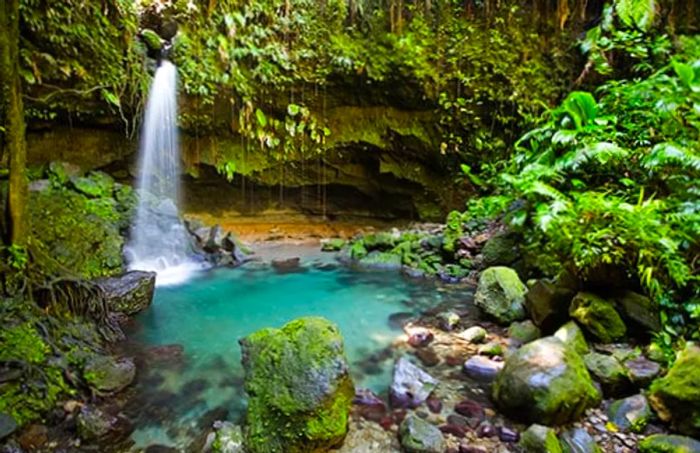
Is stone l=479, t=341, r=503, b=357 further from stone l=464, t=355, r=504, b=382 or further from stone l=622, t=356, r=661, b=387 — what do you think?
stone l=622, t=356, r=661, b=387

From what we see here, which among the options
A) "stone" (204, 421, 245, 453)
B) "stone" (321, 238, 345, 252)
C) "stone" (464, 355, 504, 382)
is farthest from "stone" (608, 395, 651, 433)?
"stone" (321, 238, 345, 252)

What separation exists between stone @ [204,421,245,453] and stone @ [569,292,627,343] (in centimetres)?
294

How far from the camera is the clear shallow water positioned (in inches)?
129

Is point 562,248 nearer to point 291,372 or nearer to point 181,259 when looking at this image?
point 291,372

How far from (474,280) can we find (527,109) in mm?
4544

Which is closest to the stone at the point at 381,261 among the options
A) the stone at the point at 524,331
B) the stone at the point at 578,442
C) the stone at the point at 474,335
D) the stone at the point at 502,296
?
the stone at the point at 502,296

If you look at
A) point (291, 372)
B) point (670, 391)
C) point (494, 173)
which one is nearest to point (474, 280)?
point (494, 173)

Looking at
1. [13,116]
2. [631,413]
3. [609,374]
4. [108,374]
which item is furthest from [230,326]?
[631,413]

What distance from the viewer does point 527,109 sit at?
8984 millimetres

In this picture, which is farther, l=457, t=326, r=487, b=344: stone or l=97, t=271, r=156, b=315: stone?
l=97, t=271, r=156, b=315: stone

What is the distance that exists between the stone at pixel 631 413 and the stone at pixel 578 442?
284 mm

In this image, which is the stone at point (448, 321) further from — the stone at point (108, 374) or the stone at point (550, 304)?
the stone at point (108, 374)

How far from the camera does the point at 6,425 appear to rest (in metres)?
2.71

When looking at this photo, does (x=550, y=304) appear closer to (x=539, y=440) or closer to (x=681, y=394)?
(x=681, y=394)
